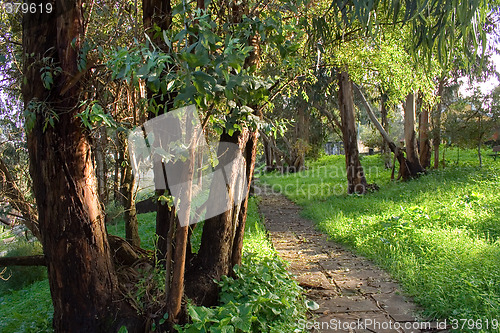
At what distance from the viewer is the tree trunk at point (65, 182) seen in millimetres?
3000

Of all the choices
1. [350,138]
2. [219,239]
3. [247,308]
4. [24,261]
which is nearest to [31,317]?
[24,261]

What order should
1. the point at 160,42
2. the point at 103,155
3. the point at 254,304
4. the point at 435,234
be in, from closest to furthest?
1. the point at 160,42
2. the point at 254,304
3. the point at 103,155
4. the point at 435,234

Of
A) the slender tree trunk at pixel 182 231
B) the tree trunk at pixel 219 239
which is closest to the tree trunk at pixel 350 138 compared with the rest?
the tree trunk at pixel 219 239

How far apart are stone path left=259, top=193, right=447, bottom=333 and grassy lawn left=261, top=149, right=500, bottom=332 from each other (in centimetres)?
19

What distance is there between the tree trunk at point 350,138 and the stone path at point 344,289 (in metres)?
4.38

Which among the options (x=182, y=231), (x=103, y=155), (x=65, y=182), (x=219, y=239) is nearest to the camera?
(x=182, y=231)

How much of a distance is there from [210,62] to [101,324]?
2318 mm

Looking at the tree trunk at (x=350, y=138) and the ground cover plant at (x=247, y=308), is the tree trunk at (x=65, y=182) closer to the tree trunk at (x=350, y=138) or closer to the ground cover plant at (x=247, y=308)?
the ground cover plant at (x=247, y=308)

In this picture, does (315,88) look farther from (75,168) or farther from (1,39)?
(75,168)

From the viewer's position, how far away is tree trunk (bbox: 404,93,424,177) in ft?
40.4

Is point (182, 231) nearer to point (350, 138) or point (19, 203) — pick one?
point (19, 203)

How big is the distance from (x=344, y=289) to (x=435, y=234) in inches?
74.7

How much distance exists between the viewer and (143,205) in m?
13.8

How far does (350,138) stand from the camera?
11.4 metres
